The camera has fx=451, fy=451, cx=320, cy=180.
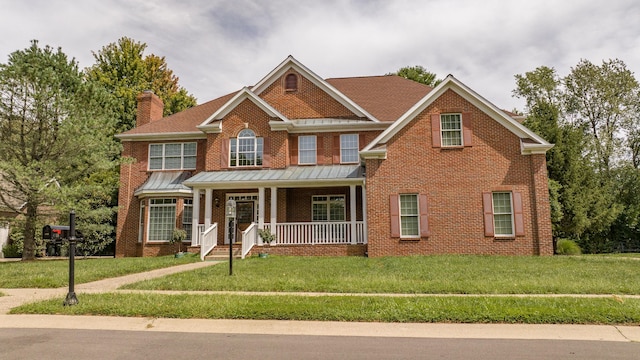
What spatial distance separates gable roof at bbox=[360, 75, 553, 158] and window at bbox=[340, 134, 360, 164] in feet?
12.8

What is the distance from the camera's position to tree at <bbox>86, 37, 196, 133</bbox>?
36.1m

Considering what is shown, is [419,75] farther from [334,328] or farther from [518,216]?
[334,328]

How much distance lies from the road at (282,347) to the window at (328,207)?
15.4 m

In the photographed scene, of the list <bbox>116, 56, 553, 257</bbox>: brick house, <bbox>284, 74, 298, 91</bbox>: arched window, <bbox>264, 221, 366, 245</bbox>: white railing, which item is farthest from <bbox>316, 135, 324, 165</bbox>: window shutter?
<bbox>264, 221, 366, 245</bbox>: white railing

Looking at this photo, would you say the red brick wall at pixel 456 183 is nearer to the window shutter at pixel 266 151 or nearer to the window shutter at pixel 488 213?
the window shutter at pixel 488 213

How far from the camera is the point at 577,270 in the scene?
38.7ft

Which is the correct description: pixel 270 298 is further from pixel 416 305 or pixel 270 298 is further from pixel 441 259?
pixel 441 259

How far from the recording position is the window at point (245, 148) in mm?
21594

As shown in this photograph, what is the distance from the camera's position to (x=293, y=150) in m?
22.1

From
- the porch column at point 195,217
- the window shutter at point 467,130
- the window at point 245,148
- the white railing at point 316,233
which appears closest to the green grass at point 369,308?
the window shutter at point 467,130

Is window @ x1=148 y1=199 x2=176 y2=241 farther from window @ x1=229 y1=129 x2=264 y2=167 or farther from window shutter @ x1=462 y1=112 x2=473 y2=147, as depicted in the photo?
window shutter @ x1=462 y1=112 x2=473 y2=147

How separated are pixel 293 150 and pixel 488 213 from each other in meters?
9.56

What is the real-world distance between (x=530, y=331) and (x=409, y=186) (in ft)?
38.8

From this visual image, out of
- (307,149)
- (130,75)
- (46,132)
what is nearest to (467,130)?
(307,149)
